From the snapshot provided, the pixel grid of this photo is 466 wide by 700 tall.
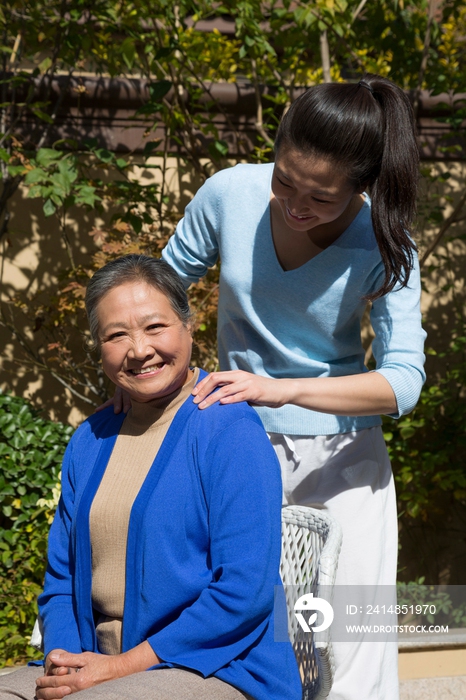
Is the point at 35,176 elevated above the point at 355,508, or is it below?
above

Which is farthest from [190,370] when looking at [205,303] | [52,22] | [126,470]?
[52,22]

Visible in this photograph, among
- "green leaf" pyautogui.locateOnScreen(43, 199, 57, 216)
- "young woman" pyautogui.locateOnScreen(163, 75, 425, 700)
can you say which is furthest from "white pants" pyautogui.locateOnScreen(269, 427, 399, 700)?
"green leaf" pyautogui.locateOnScreen(43, 199, 57, 216)

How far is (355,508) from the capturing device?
2.00 m

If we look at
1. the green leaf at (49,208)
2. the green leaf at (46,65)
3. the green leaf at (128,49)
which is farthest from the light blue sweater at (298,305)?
the green leaf at (46,65)

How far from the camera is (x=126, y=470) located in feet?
5.85

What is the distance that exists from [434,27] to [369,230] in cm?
256

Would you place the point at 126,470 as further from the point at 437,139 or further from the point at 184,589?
the point at 437,139

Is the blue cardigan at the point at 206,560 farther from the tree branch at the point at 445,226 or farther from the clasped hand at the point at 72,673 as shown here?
the tree branch at the point at 445,226

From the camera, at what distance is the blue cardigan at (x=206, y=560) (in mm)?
1555

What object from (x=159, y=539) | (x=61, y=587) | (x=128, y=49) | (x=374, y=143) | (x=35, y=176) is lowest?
(x=61, y=587)

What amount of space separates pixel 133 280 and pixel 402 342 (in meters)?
0.66

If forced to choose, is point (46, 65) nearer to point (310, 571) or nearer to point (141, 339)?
point (141, 339)

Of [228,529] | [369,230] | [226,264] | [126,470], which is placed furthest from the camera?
[226,264]

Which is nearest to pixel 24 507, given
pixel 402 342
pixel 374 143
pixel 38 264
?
pixel 38 264
